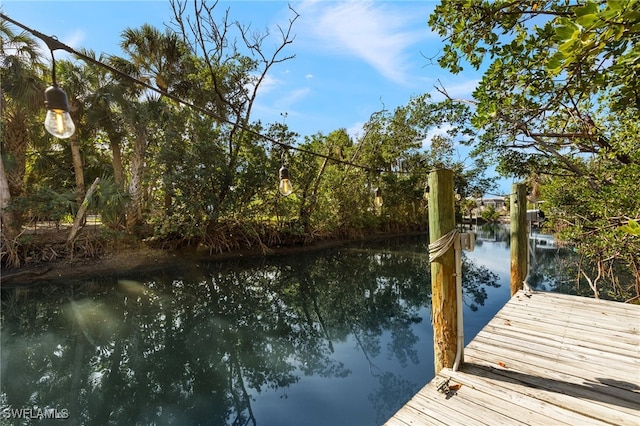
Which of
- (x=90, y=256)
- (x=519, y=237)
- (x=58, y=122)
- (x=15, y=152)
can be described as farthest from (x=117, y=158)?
(x=519, y=237)

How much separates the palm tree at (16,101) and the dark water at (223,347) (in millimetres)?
3271

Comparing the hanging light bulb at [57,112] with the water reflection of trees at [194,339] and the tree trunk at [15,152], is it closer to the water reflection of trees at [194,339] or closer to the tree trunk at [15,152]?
the water reflection of trees at [194,339]

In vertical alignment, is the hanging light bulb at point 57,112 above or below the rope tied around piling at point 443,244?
above

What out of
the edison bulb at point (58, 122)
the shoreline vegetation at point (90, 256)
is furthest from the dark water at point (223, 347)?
the edison bulb at point (58, 122)

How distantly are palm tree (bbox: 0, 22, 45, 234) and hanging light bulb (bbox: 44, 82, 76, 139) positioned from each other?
8.83m

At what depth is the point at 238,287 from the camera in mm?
7613

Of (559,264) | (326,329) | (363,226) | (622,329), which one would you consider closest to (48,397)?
(326,329)

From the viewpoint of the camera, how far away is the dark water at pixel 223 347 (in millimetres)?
2939

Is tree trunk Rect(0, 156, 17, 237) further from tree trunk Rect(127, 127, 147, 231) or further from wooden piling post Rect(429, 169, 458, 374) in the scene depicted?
wooden piling post Rect(429, 169, 458, 374)

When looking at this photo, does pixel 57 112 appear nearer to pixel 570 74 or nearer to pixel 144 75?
pixel 570 74

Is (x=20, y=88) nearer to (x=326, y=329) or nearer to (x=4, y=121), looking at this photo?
(x=4, y=121)

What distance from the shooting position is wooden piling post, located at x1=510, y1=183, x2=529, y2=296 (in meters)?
4.49

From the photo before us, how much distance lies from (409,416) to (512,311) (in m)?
2.57

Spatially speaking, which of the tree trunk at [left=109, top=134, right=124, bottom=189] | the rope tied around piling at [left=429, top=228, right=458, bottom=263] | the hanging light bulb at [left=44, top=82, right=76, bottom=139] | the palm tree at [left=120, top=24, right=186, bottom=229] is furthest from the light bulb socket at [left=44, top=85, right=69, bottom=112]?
the tree trunk at [left=109, top=134, right=124, bottom=189]
